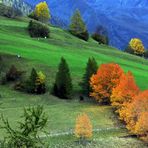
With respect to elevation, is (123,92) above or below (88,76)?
below

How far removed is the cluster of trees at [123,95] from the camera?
80.5 meters

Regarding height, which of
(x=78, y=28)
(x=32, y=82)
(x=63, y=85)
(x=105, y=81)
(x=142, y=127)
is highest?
(x=78, y=28)

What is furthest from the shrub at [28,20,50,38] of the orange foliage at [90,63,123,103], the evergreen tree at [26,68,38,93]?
the orange foliage at [90,63,123,103]

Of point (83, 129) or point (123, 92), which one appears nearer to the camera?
point (83, 129)

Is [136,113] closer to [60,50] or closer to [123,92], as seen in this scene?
[123,92]

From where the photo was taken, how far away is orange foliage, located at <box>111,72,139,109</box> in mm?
88281

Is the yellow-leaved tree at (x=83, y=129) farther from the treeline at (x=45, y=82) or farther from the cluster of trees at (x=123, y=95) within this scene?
the treeline at (x=45, y=82)

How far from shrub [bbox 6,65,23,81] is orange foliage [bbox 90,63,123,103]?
577 inches

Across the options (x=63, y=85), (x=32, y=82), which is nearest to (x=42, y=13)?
(x=32, y=82)

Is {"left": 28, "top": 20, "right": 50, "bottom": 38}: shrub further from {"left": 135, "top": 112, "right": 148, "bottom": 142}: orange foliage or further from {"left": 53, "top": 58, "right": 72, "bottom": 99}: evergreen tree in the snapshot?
{"left": 135, "top": 112, "right": 148, "bottom": 142}: orange foliage

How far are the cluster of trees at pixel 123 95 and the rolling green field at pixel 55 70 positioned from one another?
1.68 m

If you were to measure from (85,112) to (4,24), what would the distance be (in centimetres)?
7495

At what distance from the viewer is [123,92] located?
89062 millimetres

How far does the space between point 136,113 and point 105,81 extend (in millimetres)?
13223
